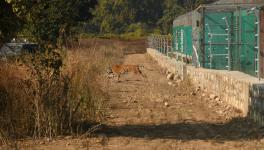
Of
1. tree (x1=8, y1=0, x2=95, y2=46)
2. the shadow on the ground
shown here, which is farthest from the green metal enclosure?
tree (x1=8, y1=0, x2=95, y2=46)

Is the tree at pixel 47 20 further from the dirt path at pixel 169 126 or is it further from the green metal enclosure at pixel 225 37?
the green metal enclosure at pixel 225 37

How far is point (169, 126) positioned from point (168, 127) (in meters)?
0.12

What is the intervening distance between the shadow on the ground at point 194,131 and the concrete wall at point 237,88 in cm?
33

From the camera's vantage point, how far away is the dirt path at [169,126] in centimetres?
910

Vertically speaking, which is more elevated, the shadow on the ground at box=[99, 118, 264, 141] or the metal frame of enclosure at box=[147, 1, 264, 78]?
the metal frame of enclosure at box=[147, 1, 264, 78]

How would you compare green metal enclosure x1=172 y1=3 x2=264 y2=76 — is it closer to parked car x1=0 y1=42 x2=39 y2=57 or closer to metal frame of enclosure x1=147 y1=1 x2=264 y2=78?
metal frame of enclosure x1=147 y1=1 x2=264 y2=78

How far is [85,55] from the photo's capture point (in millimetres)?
11648

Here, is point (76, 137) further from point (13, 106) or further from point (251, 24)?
point (251, 24)

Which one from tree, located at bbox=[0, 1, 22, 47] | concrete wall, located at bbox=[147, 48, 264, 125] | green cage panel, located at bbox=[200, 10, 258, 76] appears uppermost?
tree, located at bbox=[0, 1, 22, 47]

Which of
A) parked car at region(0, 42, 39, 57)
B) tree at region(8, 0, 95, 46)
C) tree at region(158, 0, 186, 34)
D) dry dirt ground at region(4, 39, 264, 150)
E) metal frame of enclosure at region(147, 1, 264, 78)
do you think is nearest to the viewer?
dry dirt ground at region(4, 39, 264, 150)

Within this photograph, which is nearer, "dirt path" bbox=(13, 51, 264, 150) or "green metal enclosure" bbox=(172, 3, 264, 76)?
"dirt path" bbox=(13, 51, 264, 150)

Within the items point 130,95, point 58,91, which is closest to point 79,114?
point 58,91

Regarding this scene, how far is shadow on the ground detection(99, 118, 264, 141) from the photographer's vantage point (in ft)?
32.2

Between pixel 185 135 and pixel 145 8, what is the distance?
90.5 metres
